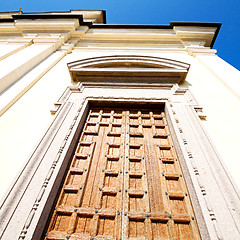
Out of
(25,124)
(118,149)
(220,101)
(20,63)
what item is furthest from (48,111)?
(220,101)

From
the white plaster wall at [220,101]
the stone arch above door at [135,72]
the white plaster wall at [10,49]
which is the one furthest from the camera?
the white plaster wall at [10,49]

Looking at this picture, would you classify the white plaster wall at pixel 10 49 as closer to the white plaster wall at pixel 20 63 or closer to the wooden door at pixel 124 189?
the white plaster wall at pixel 20 63

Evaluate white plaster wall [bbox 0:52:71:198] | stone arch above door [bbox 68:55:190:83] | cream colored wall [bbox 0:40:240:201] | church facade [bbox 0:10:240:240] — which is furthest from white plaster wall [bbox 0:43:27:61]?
stone arch above door [bbox 68:55:190:83]

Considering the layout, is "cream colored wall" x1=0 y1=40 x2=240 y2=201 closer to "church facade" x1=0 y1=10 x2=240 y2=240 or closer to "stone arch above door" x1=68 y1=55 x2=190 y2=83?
"church facade" x1=0 y1=10 x2=240 y2=240

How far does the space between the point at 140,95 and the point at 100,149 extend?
4.70 ft

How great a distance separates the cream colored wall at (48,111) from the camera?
2.05 metres

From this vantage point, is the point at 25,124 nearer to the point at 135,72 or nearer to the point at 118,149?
the point at 118,149

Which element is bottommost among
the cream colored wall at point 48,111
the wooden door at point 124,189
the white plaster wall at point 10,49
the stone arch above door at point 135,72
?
the wooden door at point 124,189

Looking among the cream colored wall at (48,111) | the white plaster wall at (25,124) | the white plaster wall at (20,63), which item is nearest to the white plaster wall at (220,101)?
the cream colored wall at (48,111)

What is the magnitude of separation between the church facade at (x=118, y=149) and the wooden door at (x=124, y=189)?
0.01 m

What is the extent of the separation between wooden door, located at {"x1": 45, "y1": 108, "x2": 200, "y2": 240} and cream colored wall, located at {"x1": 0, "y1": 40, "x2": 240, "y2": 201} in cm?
68

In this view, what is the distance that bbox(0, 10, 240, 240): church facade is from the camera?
1.59 meters

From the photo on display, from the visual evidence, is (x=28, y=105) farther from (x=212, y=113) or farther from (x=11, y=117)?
(x=212, y=113)

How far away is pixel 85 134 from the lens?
2682 millimetres
